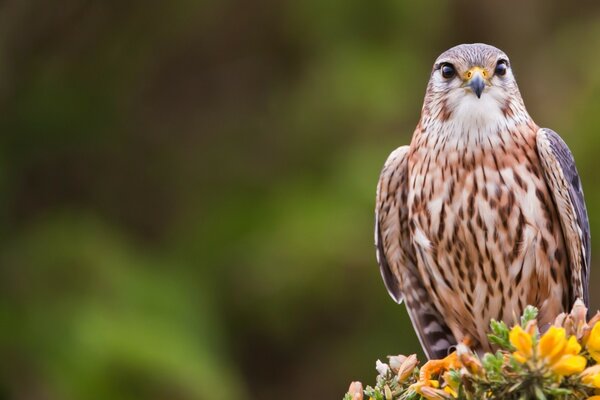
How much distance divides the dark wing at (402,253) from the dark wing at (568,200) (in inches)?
19.2

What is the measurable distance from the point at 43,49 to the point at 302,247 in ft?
8.46

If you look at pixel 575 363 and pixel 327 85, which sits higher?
pixel 327 85

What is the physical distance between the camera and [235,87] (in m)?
8.95

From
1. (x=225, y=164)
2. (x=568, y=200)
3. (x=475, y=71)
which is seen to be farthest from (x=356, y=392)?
(x=225, y=164)

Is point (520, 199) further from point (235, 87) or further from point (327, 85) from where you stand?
point (235, 87)

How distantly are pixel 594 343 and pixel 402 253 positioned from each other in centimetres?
144

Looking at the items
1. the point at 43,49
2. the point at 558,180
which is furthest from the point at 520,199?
the point at 43,49

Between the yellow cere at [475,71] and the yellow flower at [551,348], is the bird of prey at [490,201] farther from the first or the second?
the yellow flower at [551,348]

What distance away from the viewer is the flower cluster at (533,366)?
286cm

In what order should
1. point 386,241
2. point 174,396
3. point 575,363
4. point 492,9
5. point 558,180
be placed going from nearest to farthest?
point 575,363
point 558,180
point 386,241
point 174,396
point 492,9

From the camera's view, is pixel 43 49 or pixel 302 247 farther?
pixel 43 49

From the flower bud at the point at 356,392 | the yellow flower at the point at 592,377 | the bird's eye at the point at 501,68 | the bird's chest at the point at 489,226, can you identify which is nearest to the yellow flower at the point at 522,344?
the yellow flower at the point at 592,377

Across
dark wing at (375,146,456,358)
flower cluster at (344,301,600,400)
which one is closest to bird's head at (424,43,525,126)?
dark wing at (375,146,456,358)

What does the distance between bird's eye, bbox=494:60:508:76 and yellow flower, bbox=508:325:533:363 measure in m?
1.41
